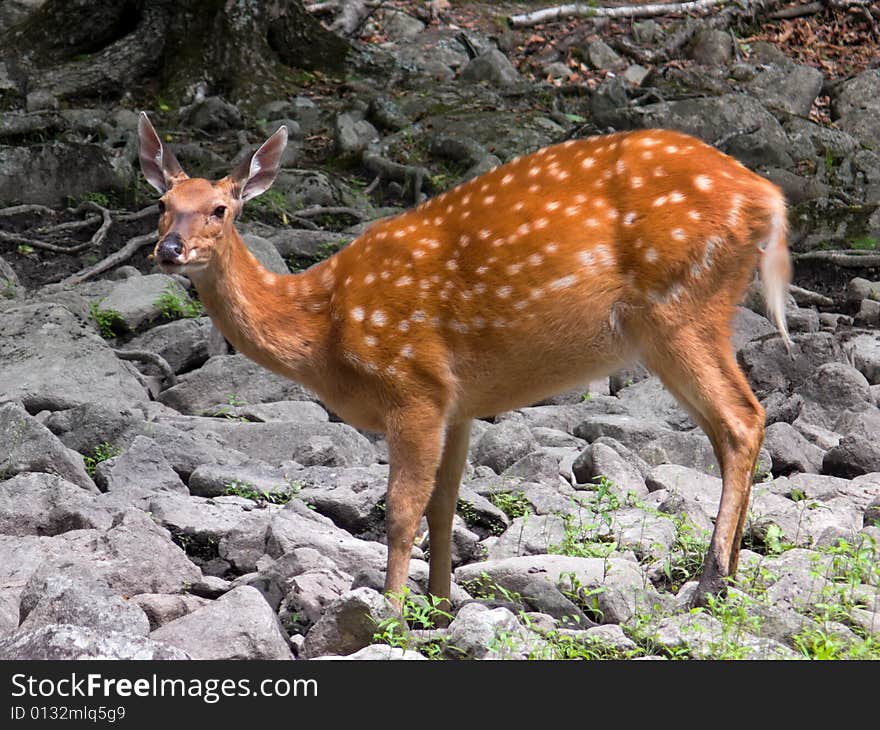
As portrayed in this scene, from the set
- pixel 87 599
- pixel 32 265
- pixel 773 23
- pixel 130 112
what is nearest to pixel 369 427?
pixel 87 599

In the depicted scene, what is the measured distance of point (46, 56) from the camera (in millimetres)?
15102

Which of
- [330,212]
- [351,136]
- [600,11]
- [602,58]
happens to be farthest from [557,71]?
[330,212]

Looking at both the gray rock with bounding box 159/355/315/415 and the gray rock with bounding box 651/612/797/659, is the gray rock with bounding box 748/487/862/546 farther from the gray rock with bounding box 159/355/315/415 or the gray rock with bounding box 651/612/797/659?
the gray rock with bounding box 159/355/315/415

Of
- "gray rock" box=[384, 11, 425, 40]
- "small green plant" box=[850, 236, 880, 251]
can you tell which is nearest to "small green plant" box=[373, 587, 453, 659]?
"small green plant" box=[850, 236, 880, 251]

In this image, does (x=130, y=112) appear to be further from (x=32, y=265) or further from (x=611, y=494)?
(x=611, y=494)

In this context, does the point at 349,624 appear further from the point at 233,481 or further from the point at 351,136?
the point at 351,136

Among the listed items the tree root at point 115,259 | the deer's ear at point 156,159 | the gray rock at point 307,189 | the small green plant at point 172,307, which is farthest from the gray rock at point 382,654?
the gray rock at point 307,189

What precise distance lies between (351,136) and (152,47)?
273 centimetres

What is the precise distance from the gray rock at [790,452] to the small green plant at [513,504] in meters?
1.80

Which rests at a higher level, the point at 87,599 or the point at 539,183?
the point at 539,183

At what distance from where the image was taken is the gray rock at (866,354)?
31.9 feet

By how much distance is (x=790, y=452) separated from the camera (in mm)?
7836

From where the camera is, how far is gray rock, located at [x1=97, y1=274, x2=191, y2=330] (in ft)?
32.6
